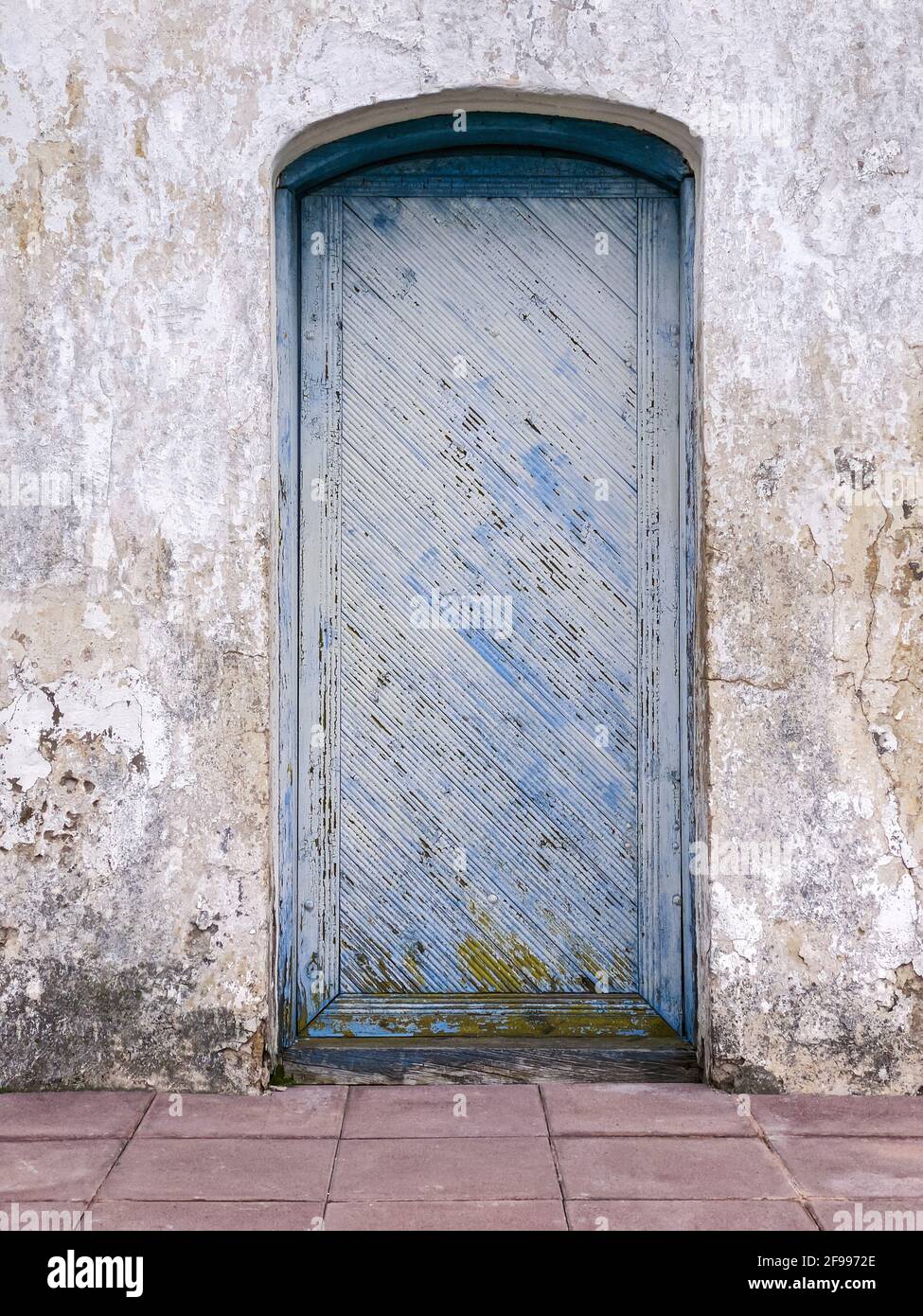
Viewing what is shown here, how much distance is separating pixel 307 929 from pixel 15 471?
5.39 feet

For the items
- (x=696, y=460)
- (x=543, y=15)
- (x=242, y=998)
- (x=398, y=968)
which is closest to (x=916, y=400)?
(x=696, y=460)

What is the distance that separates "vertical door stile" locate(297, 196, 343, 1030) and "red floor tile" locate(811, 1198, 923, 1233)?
157 centimetres

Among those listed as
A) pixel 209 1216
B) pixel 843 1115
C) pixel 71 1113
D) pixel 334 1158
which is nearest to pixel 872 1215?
pixel 843 1115

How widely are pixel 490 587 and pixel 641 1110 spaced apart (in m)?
1.58

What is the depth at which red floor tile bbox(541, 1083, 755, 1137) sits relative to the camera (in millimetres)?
2807

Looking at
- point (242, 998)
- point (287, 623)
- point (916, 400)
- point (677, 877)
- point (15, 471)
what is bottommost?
point (242, 998)

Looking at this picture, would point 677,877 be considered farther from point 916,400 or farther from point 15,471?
point 15,471

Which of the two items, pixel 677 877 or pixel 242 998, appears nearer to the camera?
pixel 242 998

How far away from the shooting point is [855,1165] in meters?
2.59

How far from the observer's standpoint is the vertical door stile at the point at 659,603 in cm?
335

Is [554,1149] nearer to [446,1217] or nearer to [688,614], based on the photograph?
[446,1217]

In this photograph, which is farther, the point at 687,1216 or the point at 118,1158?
the point at 118,1158

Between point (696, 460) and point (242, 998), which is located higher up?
point (696, 460)

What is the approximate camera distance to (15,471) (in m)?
3.14
